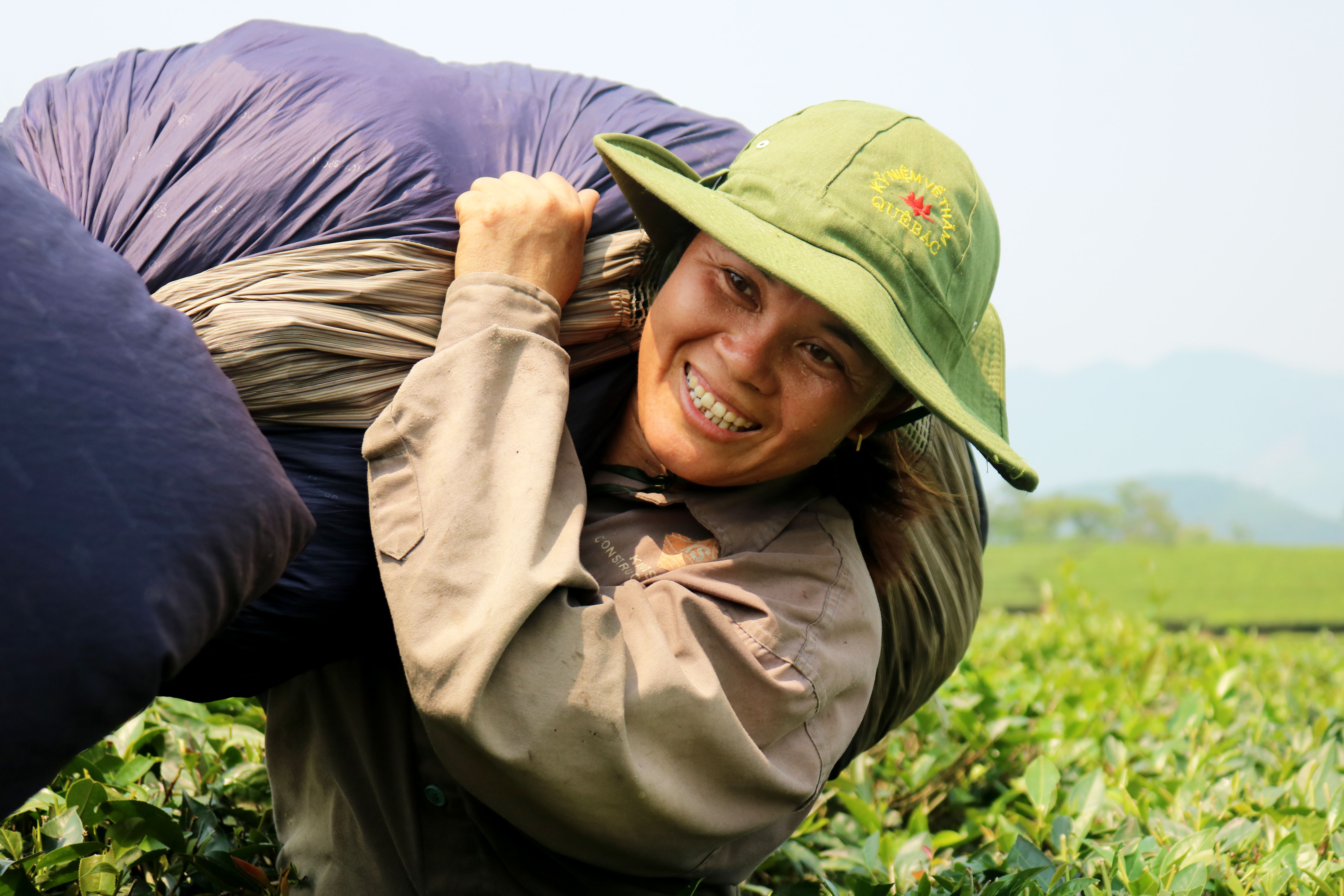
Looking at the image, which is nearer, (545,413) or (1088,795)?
(545,413)

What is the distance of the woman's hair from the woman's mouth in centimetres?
27

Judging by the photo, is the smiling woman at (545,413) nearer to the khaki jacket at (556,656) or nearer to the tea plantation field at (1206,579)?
the khaki jacket at (556,656)

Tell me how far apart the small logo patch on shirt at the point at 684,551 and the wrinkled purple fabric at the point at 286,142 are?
1.52 ft

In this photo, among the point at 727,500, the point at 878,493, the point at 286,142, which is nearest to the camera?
the point at 286,142

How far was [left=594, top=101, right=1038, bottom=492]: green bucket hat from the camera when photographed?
4.42ft

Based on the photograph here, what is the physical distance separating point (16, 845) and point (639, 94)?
1.50 m

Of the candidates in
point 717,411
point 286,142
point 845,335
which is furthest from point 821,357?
point 286,142

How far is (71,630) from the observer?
3.15 ft

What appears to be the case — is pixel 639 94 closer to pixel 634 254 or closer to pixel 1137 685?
pixel 634 254

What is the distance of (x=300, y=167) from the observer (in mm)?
1453

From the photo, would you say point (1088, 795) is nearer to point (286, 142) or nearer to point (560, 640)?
point (560, 640)

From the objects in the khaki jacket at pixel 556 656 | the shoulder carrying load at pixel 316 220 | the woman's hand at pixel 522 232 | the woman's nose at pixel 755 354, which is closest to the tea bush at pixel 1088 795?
the khaki jacket at pixel 556 656

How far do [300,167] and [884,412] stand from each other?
2.92ft

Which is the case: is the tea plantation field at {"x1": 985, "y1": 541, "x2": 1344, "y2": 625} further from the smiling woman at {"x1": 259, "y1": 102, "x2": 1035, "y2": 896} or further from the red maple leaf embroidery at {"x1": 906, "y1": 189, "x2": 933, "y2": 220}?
the red maple leaf embroidery at {"x1": 906, "y1": 189, "x2": 933, "y2": 220}
